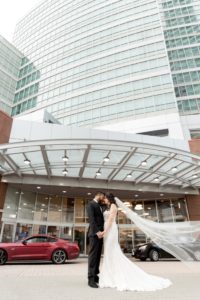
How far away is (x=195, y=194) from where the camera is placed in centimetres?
1639

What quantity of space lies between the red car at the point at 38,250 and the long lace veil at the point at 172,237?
603 cm

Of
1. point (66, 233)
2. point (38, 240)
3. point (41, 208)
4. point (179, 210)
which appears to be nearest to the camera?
point (38, 240)

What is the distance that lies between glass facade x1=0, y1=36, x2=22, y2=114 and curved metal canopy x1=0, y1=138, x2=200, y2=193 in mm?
38092

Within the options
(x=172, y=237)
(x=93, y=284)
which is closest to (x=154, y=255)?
(x=172, y=237)

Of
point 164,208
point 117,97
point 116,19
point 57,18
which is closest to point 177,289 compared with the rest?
point 164,208

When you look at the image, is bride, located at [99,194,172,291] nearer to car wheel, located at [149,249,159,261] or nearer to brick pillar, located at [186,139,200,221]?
car wheel, located at [149,249,159,261]

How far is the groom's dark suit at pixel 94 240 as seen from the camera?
419cm

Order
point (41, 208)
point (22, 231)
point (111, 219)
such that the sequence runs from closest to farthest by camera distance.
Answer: point (111, 219) → point (22, 231) → point (41, 208)

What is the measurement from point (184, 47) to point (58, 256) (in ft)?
149

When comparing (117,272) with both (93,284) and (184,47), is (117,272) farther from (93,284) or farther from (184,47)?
(184,47)

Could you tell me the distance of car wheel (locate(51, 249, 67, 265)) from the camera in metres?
9.94

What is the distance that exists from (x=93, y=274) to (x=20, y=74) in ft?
186

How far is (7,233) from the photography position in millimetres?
13789

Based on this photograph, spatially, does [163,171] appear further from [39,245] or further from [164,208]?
[39,245]
